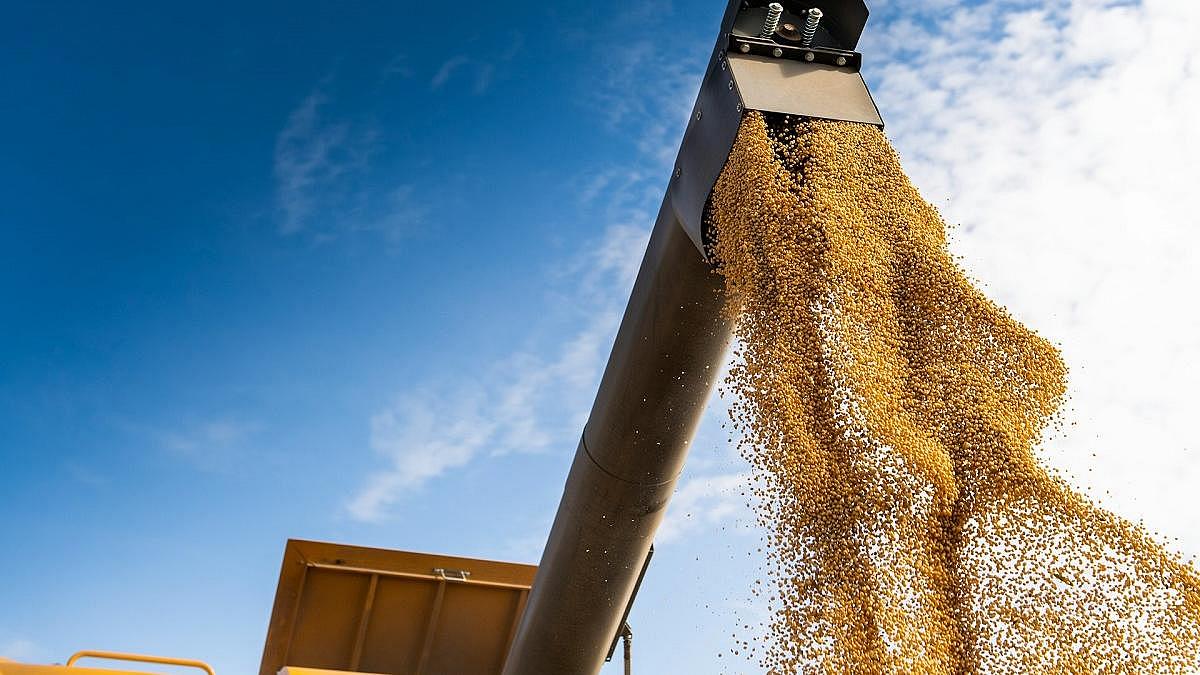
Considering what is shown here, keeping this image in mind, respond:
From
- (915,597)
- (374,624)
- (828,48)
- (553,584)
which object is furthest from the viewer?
(374,624)

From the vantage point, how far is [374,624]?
178 inches

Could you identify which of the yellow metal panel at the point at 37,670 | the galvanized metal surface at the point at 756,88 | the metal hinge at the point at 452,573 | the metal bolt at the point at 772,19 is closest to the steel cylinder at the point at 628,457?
the galvanized metal surface at the point at 756,88

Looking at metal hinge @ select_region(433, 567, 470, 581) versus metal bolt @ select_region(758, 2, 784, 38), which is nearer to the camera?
metal bolt @ select_region(758, 2, 784, 38)

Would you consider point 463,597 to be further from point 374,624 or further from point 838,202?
point 838,202

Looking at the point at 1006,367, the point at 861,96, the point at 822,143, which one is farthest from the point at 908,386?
the point at 861,96

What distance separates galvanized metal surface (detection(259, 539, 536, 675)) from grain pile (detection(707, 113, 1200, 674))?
2.32m

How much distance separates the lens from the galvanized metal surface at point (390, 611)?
439 centimetres

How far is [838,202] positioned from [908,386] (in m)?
0.55

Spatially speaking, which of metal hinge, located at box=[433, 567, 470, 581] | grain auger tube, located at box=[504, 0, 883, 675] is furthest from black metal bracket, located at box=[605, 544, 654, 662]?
metal hinge, located at box=[433, 567, 470, 581]

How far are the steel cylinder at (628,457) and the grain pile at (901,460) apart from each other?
0.43 m

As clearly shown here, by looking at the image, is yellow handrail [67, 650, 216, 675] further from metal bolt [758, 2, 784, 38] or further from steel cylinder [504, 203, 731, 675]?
metal bolt [758, 2, 784, 38]

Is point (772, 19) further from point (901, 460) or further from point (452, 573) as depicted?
point (452, 573)

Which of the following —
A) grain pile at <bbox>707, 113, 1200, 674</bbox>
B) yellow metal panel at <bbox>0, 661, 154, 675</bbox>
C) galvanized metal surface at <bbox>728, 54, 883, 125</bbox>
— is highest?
galvanized metal surface at <bbox>728, 54, 883, 125</bbox>

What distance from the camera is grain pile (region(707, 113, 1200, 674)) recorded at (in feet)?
7.82
